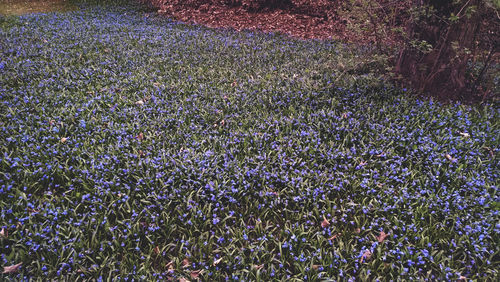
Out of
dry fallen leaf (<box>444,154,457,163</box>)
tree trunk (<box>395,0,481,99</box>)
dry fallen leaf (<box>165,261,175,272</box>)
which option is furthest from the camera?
tree trunk (<box>395,0,481,99</box>)

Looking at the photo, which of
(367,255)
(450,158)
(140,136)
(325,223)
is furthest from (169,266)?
(450,158)

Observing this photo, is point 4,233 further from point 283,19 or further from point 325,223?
point 283,19

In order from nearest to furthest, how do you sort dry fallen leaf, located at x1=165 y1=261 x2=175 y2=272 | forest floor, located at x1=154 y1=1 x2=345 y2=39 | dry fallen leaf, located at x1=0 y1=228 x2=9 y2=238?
1. dry fallen leaf, located at x1=165 y1=261 x2=175 y2=272
2. dry fallen leaf, located at x1=0 y1=228 x2=9 y2=238
3. forest floor, located at x1=154 y1=1 x2=345 y2=39

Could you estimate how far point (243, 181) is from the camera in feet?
11.6

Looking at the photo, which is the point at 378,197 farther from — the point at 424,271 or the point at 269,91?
the point at 269,91

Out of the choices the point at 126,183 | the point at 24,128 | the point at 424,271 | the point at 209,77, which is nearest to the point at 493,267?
the point at 424,271

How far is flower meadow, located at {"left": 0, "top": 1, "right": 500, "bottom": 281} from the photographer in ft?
8.93

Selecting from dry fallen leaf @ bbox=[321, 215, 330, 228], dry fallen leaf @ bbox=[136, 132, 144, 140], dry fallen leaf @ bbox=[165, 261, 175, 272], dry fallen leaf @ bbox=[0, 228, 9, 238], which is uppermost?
dry fallen leaf @ bbox=[136, 132, 144, 140]

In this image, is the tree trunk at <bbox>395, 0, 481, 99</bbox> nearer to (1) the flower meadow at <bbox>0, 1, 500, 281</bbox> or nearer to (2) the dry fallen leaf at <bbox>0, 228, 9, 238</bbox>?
(1) the flower meadow at <bbox>0, 1, 500, 281</bbox>

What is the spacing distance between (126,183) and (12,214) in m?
1.13

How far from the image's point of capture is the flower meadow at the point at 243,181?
2723 mm

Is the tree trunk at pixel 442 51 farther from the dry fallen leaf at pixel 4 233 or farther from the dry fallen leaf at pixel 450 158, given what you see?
the dry fallen leaf at pixel 4 233

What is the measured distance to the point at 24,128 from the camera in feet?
14.6

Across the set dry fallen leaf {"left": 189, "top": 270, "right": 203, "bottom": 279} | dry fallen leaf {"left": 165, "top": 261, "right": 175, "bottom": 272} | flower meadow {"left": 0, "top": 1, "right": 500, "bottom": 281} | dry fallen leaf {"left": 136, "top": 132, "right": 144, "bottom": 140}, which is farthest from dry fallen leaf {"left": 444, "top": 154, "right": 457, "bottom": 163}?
dry fallen leaf {"left": 136, "top": 132, "right": 144, "bottom": 140}
